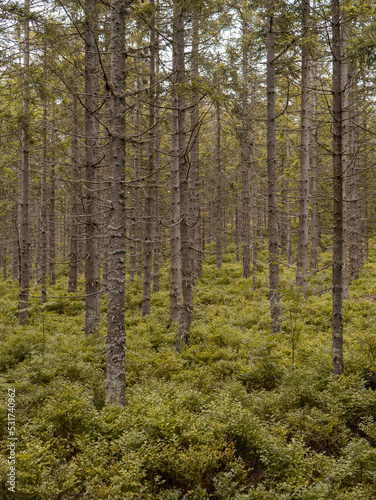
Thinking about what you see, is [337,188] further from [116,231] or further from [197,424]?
[197,424]

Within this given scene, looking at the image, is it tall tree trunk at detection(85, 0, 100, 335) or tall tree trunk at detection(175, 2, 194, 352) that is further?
tall tree trunk at detection(85, 0, 100, 335)

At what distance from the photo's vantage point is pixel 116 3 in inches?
222

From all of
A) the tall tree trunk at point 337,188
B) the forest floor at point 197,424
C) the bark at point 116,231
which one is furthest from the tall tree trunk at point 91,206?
the tall tree trunk at point 337,188

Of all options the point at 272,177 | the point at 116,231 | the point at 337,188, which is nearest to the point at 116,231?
the point at 116,231

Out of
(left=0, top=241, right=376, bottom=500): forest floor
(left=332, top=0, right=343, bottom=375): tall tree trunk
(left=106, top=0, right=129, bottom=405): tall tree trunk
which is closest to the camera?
(left=0, top=241, right=376, bottom=500): forest floor

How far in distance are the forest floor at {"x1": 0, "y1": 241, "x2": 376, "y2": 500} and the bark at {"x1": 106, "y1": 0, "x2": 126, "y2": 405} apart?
1.95 ft

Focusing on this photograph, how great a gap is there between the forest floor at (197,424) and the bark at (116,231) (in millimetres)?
594

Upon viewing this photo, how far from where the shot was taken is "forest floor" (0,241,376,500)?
12.9ft

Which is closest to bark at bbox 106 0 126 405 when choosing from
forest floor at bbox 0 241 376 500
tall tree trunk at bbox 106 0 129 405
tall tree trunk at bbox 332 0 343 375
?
tall tree trunk at bbox 106 0 129 405

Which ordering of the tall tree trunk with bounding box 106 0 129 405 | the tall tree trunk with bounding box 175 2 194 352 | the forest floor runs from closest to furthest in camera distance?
the forest floor → the tall tree trunk with bounding box 106 0 129 405 → the tall tree trunk with bounding box 175 2 194 352

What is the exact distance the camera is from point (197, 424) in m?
4.84

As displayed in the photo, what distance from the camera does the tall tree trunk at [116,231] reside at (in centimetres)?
566

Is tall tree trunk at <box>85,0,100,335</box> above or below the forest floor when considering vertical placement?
above

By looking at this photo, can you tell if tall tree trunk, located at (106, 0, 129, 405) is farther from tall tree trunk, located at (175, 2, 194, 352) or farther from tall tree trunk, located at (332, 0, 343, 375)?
tall tree trunk, located at (332, 0, 343, 375)
